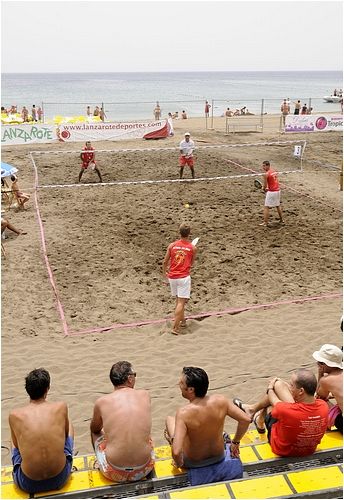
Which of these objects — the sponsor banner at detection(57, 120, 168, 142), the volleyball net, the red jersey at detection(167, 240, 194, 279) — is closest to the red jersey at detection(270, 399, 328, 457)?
the red jersey at detection(167, 240, 194, 279)

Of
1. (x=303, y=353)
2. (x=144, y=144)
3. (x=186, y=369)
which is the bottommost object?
(x=303, y=353)

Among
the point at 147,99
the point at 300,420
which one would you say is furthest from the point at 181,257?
the point at 147,99

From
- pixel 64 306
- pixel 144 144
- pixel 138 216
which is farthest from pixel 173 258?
pixel 144 144

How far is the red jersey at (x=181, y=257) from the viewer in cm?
784

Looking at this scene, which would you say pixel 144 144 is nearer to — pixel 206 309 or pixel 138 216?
pixel 138 216

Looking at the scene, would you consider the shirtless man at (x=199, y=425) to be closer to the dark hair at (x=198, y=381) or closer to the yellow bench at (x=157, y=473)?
the dark hair at (x=198, y=381)

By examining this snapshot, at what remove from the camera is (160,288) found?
30.4 ft

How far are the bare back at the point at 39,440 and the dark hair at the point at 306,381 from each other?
1.92m

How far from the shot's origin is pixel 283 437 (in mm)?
4395

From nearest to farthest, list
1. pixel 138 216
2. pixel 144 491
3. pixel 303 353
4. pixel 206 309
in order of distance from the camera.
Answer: pixel 144 491 → pixel 303 353 → pixel 206 309 → pixel 138 216

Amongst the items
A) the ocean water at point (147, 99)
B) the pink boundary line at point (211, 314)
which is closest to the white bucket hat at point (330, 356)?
the pink boundary line at point (211, 314)

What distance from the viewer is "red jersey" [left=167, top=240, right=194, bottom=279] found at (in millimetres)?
7844

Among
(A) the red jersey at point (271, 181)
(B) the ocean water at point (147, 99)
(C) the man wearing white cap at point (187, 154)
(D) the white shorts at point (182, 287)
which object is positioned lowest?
(D) the white shorts at point (182, 287)

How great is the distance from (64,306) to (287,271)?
4.14m
